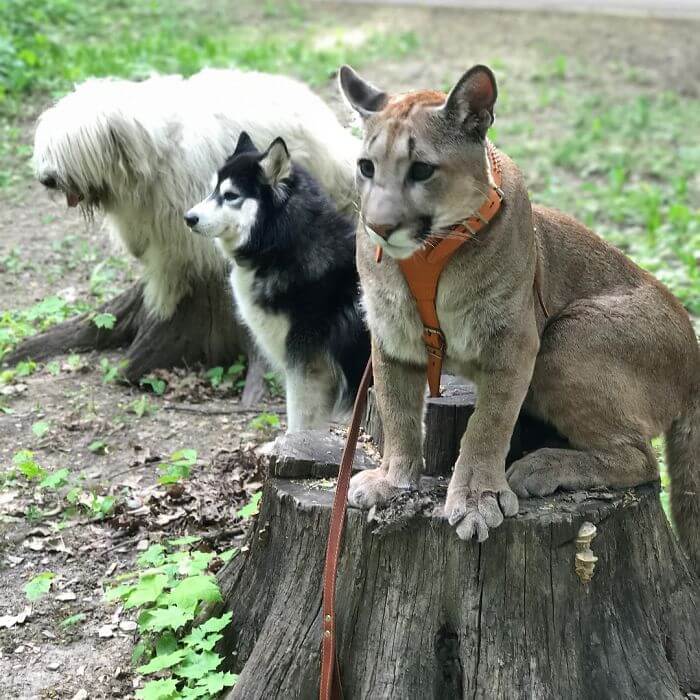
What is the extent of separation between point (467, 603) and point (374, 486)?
0.52 metres

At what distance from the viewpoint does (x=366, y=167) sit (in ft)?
10.8

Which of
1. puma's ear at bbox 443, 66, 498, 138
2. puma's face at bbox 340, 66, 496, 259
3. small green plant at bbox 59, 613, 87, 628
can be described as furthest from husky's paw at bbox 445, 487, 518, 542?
small green plant at bbox 59, 613, 87, 628

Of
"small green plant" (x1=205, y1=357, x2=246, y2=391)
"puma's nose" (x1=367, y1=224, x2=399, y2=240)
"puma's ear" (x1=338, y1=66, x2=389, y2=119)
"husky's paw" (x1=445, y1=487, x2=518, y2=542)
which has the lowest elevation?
"small green plant" (x1=205, y1=357, x2=246, y2=391)

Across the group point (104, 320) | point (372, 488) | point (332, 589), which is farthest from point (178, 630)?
point (104, 320)

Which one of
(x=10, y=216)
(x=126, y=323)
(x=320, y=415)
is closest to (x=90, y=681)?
(x=320, y=415)

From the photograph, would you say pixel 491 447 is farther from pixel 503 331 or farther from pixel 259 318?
pixel 259 318

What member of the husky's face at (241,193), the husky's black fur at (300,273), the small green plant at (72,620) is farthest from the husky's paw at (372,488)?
the husky's face at (241,193)

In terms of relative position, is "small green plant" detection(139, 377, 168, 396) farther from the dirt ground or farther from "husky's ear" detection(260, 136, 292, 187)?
"husky's ear" detection(260, 136, 292, 187)

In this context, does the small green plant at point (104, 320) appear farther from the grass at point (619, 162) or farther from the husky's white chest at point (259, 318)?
the grass at point (619, 162)

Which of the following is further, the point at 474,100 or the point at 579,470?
the point at 579,470

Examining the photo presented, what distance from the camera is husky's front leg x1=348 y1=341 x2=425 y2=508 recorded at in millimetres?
3762

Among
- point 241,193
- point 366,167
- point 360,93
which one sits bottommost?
point 241,193

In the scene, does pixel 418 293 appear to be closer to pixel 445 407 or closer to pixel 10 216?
pixel 445 407

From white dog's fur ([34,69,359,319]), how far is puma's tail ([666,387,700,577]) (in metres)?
3.03
